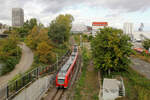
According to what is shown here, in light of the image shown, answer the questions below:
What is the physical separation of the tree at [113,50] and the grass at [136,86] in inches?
86.1

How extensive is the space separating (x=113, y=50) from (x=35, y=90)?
1214cm

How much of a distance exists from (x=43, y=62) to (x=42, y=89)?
48.3 ft

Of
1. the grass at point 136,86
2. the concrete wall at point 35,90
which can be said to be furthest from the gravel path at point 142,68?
the concrete wall at point 35,90

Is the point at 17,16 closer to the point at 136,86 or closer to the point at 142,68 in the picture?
the point at 142,68

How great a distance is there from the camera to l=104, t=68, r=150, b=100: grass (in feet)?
40.7

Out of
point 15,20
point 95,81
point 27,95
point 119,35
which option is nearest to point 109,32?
point 119,35

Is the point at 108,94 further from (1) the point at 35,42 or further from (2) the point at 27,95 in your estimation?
(1) the point at 35,42

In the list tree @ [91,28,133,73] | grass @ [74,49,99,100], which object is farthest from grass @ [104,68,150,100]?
grass @ [74,49,99,100]

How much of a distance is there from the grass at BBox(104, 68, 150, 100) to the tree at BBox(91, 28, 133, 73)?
86.1 inches

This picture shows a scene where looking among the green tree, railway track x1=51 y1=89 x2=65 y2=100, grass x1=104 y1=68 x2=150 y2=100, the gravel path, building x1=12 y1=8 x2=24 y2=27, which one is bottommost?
railway track x1=51 y1=89 x2=65 y2=100

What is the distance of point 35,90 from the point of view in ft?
45.6

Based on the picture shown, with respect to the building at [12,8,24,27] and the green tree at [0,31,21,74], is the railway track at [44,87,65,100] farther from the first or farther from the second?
the building at [12,8,24,27]

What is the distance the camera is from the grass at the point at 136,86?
1240 cm

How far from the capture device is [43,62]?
29719 mm
